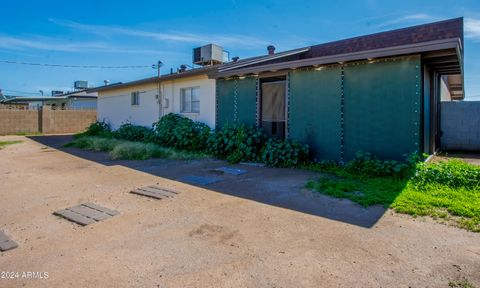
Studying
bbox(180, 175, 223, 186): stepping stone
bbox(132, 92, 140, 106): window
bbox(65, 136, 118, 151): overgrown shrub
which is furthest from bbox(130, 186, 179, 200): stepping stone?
bbox(132, 92, 140, 106): window

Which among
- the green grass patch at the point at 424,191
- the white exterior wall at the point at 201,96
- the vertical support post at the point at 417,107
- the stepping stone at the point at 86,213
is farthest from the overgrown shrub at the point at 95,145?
the vertical support post at the point at 417,107

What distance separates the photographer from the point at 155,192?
4980mm

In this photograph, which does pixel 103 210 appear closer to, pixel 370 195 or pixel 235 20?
pixel 370 195

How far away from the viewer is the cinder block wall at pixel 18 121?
707 inches

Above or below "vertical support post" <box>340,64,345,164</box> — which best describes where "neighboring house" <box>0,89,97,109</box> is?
above

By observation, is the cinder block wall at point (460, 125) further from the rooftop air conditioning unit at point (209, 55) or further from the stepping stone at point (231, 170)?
the rooftop air conditioning unit at point (209, 55)

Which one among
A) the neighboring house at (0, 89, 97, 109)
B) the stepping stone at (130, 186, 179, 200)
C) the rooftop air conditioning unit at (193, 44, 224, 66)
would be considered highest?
the rooftop air conditioning unit at (193, 44, 224, 66)

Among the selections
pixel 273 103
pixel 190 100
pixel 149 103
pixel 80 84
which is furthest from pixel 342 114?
pixel 80 84

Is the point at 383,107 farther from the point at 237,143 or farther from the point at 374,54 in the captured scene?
the point at 237,143

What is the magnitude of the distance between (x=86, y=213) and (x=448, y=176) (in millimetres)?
5809

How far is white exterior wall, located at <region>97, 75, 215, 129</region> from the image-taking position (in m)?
10.2

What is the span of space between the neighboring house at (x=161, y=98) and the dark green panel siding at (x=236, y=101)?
0.45 meters

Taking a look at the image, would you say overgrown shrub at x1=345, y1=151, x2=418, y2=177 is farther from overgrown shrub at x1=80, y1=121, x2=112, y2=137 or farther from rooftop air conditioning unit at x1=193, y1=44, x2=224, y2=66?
overgrown shrub at x1=80, y1=121, x2=112, y2=137

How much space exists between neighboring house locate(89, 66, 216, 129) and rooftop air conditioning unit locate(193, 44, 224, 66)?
2.50 meters
